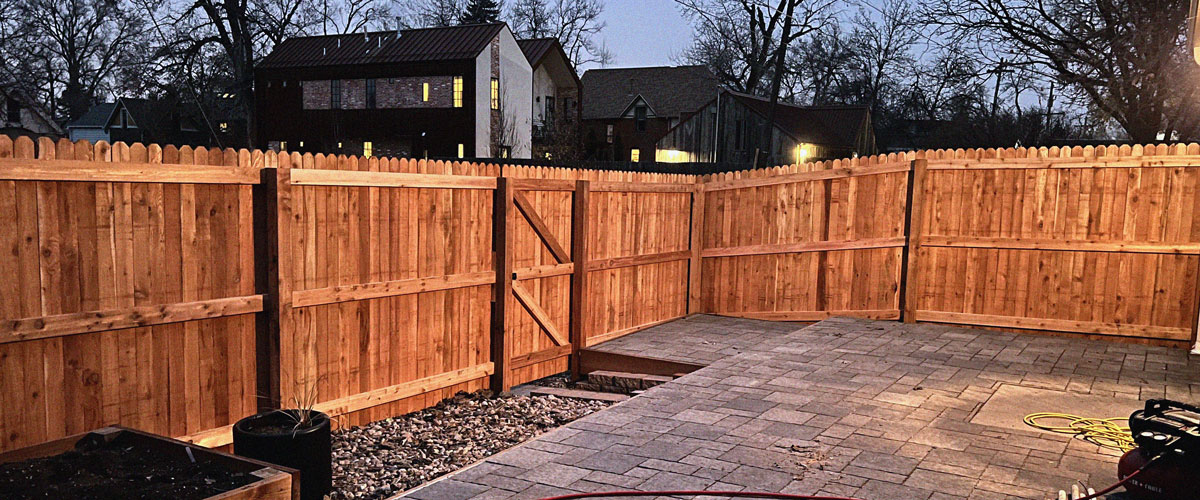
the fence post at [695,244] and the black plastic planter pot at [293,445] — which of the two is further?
the fence post at [695,244]

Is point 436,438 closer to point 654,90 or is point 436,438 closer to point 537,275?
point 537,275

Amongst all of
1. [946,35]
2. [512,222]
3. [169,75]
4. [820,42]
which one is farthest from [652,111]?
[512,222]

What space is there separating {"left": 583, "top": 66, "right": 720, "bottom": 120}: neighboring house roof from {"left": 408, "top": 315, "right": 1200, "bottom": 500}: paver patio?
38.8 meters

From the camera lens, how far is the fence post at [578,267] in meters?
8.87

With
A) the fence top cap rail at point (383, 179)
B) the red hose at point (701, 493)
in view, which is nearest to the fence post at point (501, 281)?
the fence top cap rail at point (383, 179)

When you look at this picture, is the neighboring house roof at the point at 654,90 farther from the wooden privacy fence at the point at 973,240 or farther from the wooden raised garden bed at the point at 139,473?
the wooden raised garden bed at the point at 139,473

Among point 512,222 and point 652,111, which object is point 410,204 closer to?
point 512,222

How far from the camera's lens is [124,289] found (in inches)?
197

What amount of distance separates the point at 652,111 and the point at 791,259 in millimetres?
36744

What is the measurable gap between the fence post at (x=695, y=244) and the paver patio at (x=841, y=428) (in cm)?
222

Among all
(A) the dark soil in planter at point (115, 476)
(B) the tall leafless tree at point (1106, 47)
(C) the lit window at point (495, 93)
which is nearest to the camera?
(A) the dark soil in planter at point (115, 476)

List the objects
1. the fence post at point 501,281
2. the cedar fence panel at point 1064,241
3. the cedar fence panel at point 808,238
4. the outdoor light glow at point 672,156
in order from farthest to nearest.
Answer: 1. the outdoor light glow at point 672,156
2. the cedar fence panel at point 808,238
3. the cedar fence panel at point 1064,241
4. the fence post at point 501,281

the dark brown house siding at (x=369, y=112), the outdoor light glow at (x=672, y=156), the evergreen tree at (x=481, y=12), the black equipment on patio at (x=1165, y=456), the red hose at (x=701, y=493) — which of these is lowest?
the red hose at (x=701, y=493)

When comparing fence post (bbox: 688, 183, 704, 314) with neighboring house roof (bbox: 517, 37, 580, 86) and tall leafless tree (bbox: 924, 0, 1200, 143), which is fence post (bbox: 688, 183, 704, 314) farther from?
neighboring house roof (bbox: 517, 37, 580, 86)
